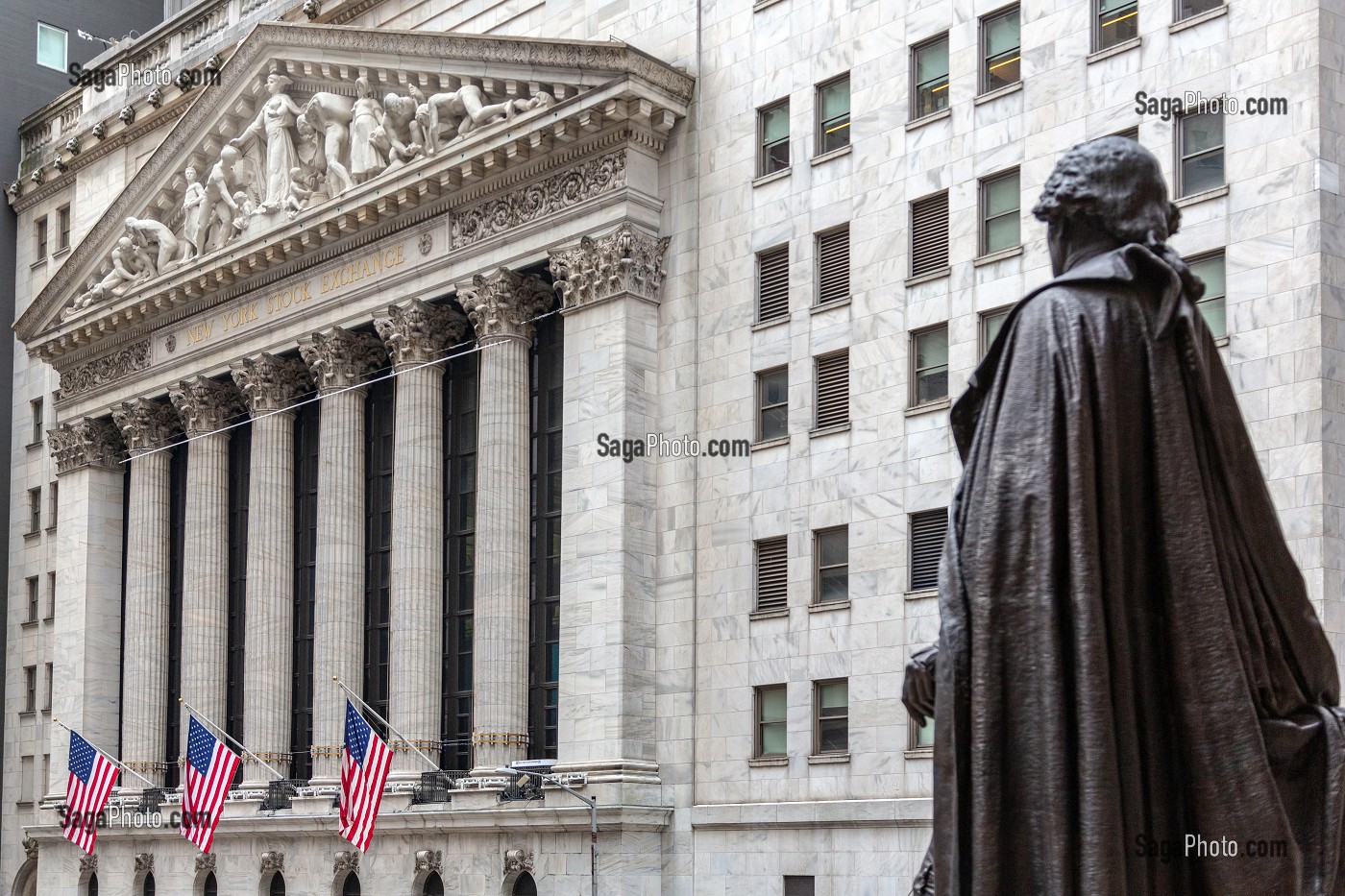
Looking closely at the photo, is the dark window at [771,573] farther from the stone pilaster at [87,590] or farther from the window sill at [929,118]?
the stone pilaster at [87,590]

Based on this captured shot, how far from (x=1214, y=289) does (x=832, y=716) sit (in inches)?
491

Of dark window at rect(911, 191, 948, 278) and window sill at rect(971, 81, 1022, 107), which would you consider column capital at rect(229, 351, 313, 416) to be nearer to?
dark window at rect(911, 191, 948, 278)

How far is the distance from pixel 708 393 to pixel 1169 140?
1325cm

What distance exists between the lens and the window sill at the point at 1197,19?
35.3 m

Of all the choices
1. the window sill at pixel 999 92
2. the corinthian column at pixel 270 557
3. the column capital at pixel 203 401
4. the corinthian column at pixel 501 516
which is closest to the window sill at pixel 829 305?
the window sill at pixel 999 92

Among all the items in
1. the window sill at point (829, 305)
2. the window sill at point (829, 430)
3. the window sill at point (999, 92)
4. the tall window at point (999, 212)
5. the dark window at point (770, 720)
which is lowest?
the dark window at point (770, 720)

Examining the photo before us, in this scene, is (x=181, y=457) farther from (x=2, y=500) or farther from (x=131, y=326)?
(x=2, y=500)

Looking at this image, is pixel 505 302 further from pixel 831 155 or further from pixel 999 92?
pixel 999 92

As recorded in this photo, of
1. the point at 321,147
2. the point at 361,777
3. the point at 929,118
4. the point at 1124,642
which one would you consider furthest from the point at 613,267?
the point at 1124,642

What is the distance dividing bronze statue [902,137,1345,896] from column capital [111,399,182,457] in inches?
2280

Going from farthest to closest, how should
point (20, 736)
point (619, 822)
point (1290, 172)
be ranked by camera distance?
point (20, 736), point (619, 822), point (1290, 172)

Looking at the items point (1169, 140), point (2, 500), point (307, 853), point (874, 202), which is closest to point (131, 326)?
point (2, 500)

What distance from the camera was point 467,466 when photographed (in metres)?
51.4

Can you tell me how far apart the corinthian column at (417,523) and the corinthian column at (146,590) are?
13.8 metres
